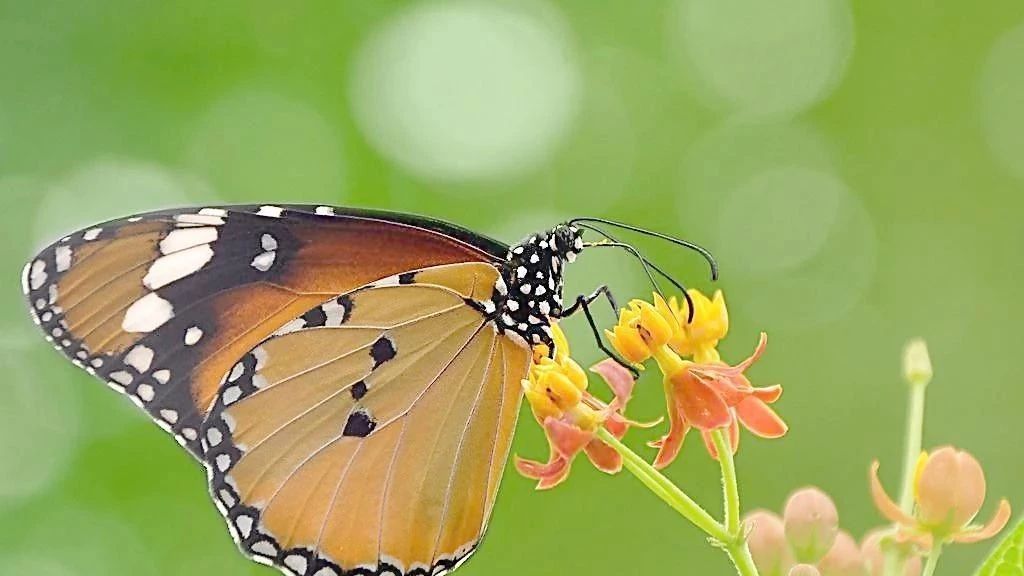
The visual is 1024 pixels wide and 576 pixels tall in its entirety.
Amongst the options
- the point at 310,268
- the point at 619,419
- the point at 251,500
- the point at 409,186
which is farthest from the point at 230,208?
the point at 409,186

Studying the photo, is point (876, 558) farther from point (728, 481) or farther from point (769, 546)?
point (728, 481)

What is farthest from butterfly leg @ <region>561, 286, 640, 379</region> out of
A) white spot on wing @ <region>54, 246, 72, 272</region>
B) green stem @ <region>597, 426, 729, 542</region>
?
white spot on wing @ <region>54, 246, 72, 272</region>

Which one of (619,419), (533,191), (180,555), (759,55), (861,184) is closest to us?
(619,419)

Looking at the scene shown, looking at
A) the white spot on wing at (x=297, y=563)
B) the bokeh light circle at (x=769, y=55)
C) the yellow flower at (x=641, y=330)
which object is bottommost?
the white spot on wing at (x=297, y=563)

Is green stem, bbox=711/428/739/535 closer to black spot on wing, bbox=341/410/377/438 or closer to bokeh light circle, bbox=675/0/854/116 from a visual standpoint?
black spot on wing, bbox=341/410/377/438

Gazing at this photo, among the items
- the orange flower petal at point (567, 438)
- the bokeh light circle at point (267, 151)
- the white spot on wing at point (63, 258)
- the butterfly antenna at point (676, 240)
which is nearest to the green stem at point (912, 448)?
the butterfly antenna at point (676, 240)

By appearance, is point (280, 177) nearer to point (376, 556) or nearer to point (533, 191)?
point (533, 191)

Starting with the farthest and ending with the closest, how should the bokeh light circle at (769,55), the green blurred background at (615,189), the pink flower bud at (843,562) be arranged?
the bokeh light circle at (769,55), the green blurred background at (615,189), the pink flower bud at (843,562)

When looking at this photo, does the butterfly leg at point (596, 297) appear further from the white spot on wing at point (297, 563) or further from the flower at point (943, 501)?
the white spot on wing at point (297, 563)
